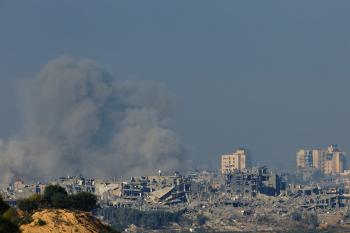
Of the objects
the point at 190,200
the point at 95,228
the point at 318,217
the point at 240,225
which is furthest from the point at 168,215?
the point at 95,228

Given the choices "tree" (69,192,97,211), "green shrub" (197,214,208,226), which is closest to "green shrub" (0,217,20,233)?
"tree" (69,192,97,211)

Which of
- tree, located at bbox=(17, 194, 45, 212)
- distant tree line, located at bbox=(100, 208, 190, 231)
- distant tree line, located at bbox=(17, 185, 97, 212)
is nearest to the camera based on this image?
tree, located at bbox=(17, 194, 45, 212)

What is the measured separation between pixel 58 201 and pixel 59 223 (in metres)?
18.4

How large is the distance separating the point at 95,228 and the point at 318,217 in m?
109

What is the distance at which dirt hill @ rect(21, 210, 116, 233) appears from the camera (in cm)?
4356

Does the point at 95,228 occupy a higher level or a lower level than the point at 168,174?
lower

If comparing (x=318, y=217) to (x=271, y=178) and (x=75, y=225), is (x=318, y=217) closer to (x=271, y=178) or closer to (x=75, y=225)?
(x=271, y=178)

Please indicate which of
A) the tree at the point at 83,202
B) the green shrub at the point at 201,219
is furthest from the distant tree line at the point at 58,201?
the green shrub at the point at 201,219

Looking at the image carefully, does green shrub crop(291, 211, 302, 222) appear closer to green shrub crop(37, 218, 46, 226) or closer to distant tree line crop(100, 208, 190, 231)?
distant tree line crop(100, 208, 190, 231)

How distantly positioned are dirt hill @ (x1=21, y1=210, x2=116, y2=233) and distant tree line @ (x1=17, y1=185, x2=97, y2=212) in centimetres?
1077

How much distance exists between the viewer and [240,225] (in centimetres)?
14650

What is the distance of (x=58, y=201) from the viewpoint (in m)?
62.2

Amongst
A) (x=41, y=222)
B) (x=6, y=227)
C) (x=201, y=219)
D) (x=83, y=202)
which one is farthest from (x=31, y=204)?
(x=201, y=219)

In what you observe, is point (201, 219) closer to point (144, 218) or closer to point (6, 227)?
point (144, 218)
